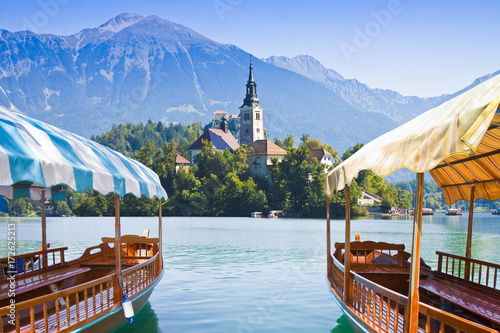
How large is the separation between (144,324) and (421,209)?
824 centimetres

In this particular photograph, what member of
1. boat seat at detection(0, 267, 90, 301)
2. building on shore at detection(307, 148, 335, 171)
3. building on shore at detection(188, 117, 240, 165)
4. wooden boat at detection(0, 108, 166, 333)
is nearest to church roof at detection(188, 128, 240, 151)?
building on shore at detection(188, 117, 240, 165)

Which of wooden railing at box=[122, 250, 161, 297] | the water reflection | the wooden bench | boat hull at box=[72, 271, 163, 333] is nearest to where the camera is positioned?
boat hull at box=[72, 271, 163, 333]

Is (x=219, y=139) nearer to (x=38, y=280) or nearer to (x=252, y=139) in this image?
(x=252, y=139)

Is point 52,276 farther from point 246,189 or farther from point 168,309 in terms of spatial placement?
point 246,189

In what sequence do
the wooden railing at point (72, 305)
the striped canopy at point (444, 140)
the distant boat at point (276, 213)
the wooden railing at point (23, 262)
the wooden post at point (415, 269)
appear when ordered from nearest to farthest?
1. the striped canopy at point (444, 140)
2. the wooden post at point (415, 269)
3. the wooden railing at point (72, 305)
4. the wooden railing at point (23, 262)
5. the distant boat at point (276, 213)

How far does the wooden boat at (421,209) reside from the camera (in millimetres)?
4820

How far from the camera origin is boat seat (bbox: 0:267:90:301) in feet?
26.8

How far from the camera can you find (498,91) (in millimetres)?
4609

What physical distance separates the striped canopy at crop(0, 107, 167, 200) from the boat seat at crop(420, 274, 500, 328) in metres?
5.61

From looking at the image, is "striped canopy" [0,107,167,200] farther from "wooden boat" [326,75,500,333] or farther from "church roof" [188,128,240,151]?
"church roof" [188,128,240,151]

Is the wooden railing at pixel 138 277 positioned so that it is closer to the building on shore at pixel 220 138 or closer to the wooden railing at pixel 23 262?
the wooden railing at pixel 23 262

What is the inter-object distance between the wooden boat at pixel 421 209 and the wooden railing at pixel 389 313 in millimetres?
11

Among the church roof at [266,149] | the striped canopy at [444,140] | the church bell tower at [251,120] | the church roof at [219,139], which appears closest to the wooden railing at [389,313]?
the striped canopy at [444,140]

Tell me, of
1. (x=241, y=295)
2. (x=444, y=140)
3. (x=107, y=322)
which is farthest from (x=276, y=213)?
(x=444, y=140)
